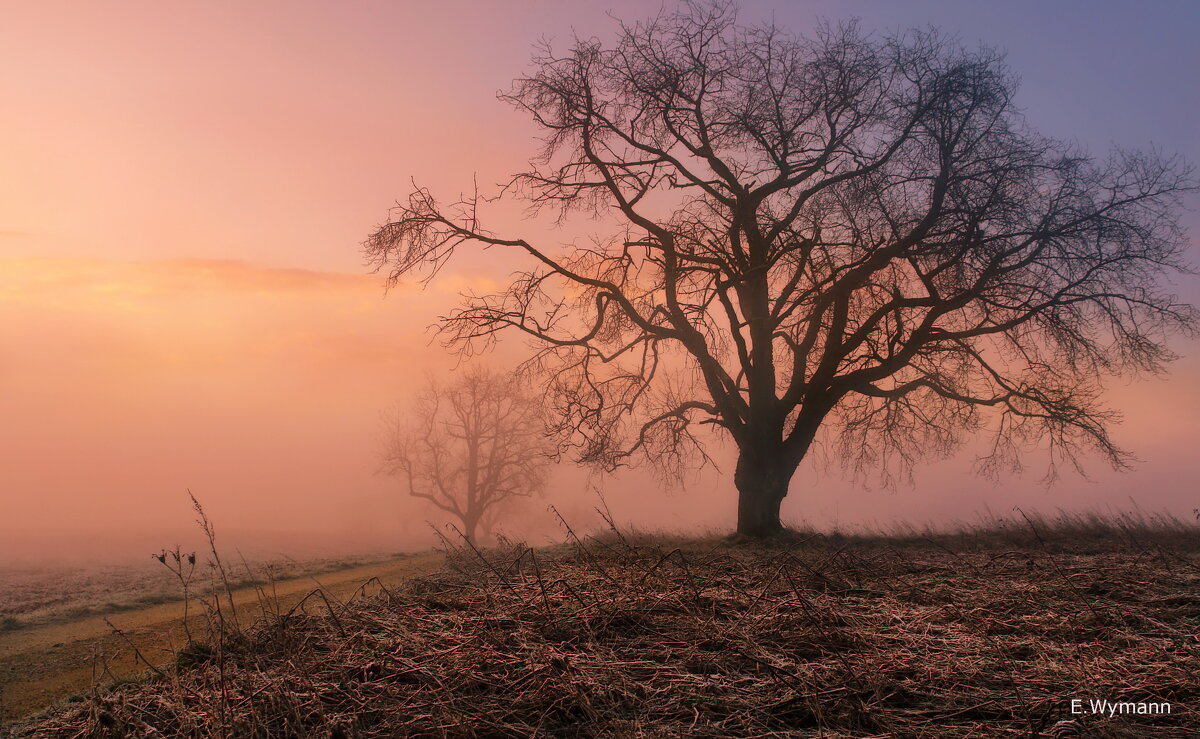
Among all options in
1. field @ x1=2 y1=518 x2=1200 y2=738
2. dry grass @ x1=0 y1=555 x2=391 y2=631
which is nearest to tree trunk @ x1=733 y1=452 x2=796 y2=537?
field @ x1=2 y1=518 x2=1200 y2=738

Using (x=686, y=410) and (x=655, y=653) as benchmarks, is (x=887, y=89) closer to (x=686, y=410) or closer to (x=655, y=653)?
(x=686, y=410)

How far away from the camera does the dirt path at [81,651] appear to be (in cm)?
549

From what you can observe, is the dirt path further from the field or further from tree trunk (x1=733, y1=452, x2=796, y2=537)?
tree trunk (x1=733, y1=452, x2=796, y2=537)

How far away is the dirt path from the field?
716 mm

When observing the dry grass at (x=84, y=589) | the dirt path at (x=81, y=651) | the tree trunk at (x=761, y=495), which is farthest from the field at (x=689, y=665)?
the tree trunk at (x=761, y=495)

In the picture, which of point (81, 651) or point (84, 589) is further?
point (84, 589)

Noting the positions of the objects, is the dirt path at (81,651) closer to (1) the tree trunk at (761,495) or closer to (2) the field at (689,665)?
(2) the field at (689,665)

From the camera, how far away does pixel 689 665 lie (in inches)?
167

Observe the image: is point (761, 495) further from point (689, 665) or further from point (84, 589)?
point (84, 589)

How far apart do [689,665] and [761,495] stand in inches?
409

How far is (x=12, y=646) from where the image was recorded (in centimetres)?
789

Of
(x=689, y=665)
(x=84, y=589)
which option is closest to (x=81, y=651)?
(x=84, y=589)

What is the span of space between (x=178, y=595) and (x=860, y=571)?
11.0 metres

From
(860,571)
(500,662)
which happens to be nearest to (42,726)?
(500,662)
